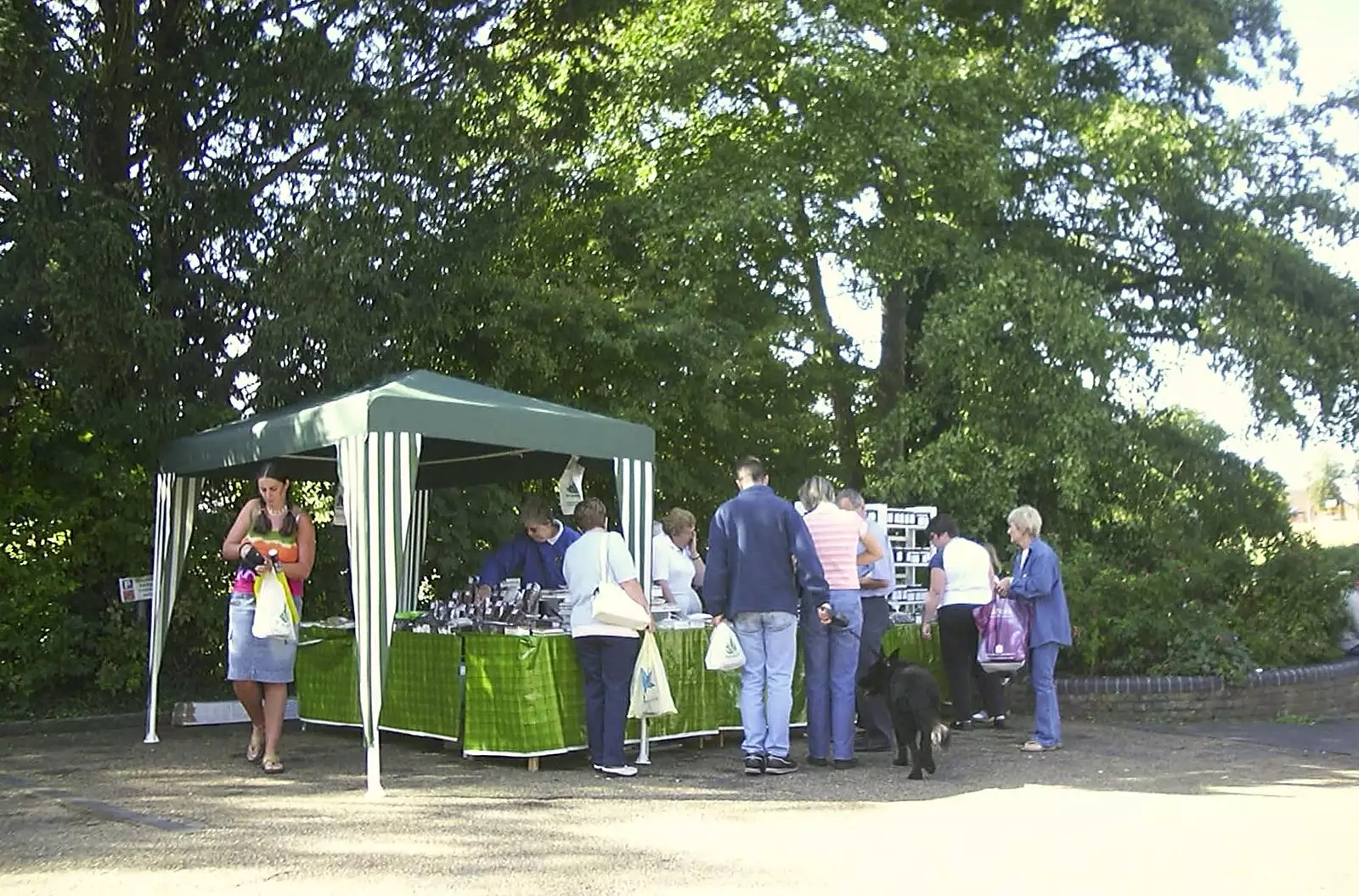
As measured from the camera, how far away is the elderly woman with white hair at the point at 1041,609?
9.73 m

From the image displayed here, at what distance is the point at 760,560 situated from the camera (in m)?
8.78

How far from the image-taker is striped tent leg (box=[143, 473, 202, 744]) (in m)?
10.5

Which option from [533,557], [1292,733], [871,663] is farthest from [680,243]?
[1292,733]

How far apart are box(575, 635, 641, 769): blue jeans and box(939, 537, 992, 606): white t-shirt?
313 centimetres

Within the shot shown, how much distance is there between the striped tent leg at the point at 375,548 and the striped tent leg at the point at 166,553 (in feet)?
9.50

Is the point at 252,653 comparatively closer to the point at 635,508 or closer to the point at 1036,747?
the point at 635,508

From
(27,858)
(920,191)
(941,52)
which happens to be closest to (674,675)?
(27,858)

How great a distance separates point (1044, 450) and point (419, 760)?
25.7 feet

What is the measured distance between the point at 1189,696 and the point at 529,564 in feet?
18.2

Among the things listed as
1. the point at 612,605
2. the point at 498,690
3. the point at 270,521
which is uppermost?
the point at 270,521

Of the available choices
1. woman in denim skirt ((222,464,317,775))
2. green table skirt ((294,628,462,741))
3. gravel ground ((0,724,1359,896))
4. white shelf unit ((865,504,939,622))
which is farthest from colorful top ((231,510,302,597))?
white shelf unit ((865,504,939,622))

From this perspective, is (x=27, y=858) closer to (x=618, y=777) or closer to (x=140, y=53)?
(x=618, y=777)

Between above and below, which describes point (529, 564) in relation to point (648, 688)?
above

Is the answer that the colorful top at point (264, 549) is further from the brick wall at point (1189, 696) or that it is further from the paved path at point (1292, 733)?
the paved path at point (1292, 733)
